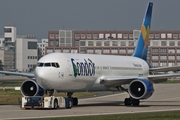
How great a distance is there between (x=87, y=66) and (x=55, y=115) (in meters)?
11.9

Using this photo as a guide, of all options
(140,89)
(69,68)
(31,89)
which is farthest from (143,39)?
(69,68)

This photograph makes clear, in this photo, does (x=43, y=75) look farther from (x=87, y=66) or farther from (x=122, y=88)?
(x=122, y=88)

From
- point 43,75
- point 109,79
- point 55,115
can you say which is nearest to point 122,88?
point 109,79

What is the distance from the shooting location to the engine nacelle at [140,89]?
51.5 metres

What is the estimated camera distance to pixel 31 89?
2076 inches

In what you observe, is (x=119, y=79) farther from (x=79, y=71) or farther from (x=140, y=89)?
(x=79, y=71)

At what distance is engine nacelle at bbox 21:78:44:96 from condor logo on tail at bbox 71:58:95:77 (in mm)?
3816

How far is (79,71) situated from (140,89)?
571 cm

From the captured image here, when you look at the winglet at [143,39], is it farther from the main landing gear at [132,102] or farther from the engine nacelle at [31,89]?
the engine nacelle at [31,89]

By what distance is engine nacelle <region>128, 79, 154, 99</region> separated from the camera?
51522 millimetres

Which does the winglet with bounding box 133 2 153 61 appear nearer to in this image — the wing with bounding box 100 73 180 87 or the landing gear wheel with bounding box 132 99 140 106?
the wing with bounding box 100 73 180 87

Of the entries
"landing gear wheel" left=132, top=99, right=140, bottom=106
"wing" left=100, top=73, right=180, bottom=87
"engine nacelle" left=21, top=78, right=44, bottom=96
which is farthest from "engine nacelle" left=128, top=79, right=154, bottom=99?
"engine nacelle" left=21, top=78, right=44, bottom=96

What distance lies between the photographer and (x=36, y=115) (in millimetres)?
40688

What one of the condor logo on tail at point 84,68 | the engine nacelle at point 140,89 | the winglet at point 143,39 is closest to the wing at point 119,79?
the engine nacelle at point 140,89
